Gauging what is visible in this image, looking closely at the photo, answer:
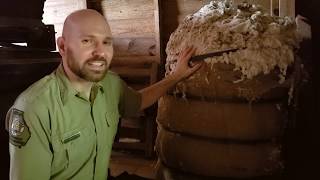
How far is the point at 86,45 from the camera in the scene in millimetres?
1626

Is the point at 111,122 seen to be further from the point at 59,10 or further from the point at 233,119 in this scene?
the point at 59,10

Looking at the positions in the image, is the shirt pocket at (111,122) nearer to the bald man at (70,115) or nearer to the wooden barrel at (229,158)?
the bald man at (70,115)

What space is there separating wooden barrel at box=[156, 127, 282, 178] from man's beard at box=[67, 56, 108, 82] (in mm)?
710

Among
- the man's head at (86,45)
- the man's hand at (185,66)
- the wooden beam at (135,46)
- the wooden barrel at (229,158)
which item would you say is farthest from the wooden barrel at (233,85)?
the wooden beam at (135,46)

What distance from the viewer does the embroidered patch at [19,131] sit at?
148cm

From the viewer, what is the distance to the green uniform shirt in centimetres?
150

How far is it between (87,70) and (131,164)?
277cm

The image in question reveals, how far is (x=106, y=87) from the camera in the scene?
1.97 m

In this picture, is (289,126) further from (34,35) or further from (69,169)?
(34,35)

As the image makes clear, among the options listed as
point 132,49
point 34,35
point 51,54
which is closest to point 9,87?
point 51,54

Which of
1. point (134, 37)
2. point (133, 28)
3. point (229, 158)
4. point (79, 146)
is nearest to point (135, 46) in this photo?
point (134, 37)

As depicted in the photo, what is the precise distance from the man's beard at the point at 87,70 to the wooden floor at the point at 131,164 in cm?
244

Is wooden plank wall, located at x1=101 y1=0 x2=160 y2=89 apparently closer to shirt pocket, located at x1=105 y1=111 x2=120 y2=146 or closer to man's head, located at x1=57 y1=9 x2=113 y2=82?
shirt pocket, located at x1=105 y1=111 x2=120 y2=146

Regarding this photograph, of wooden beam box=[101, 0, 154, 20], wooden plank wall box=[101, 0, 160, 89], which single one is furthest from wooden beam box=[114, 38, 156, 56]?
wooden beam box=[101, 0, 154, 20]
